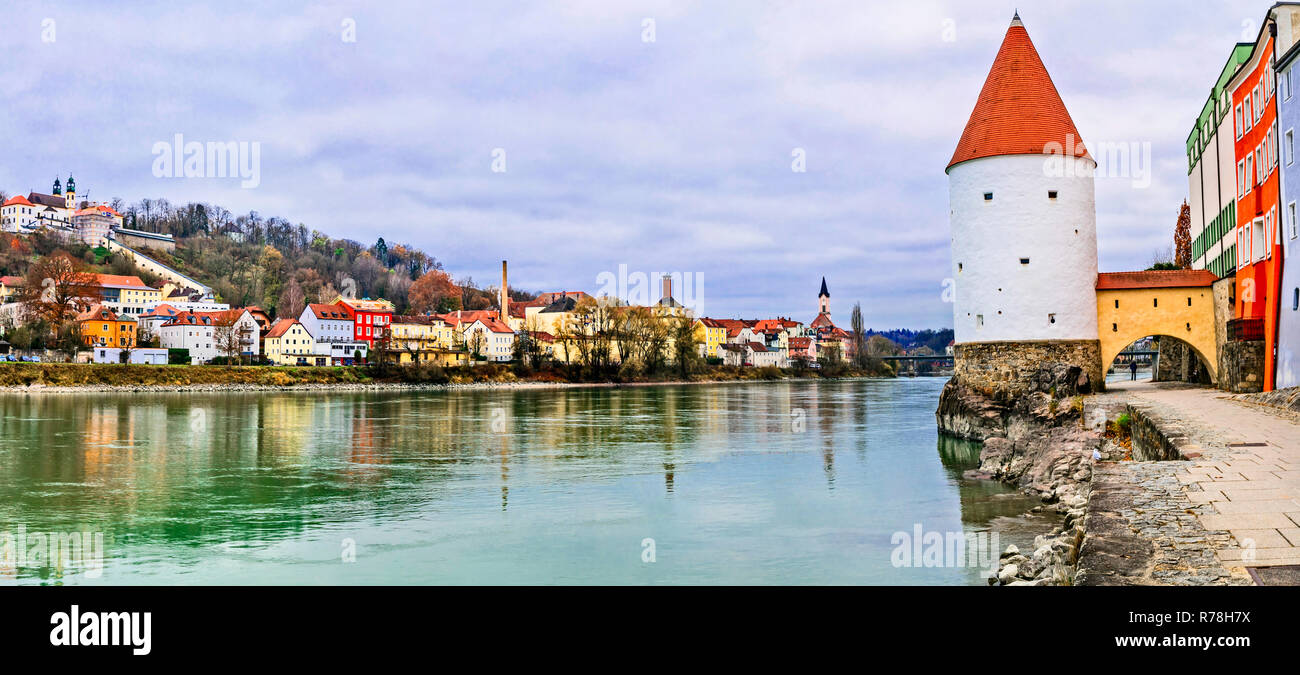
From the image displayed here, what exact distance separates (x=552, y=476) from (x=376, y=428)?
1430 centimetres

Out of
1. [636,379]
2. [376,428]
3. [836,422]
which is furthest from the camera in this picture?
[636,379]

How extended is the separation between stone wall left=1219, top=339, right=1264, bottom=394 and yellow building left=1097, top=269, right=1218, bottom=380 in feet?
10.5

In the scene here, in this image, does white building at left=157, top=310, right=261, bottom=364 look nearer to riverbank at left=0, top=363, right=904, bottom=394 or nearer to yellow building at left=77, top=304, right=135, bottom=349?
yellow building at left=77, top=304, right=135, bottom=349

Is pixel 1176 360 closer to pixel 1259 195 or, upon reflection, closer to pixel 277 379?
pixel 1259 195

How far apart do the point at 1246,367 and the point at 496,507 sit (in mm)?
17736

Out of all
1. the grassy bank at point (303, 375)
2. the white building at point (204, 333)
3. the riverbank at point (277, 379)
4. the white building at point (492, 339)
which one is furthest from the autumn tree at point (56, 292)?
the white building at point (492, 339)

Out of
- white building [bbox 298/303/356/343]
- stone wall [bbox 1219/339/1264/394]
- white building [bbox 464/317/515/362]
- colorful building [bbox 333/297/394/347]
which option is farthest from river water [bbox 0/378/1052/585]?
white building [bbox 464/317/515/362]

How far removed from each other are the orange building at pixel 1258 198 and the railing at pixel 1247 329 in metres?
0.02

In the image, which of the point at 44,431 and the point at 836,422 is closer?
the point at 44,431

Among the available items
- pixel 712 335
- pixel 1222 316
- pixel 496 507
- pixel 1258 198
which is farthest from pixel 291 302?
pixel 1258 198

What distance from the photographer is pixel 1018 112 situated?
79.9 feet
